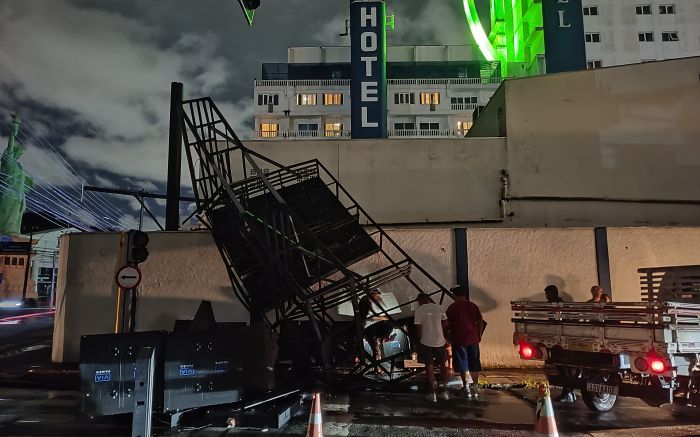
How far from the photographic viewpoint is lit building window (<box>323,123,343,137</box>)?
203 ft

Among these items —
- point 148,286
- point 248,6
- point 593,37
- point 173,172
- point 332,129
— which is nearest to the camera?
point 248,6

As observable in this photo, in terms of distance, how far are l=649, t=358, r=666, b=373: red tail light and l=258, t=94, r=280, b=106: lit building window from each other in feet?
196

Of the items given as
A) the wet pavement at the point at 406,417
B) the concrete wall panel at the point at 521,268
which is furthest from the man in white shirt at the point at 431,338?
the concrete wall panel at the point at 521,268

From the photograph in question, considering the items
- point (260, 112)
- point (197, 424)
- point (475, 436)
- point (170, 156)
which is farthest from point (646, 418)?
point (260, 112)

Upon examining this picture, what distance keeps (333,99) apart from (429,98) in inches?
458

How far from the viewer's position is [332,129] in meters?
62.2

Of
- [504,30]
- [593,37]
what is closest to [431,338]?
[504,30]

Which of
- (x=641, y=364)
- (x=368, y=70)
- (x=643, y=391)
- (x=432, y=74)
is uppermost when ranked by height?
(x=432, y=74)

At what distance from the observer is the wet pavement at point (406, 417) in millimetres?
6277

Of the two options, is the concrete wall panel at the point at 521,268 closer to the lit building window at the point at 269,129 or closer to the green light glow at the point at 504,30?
the green light glow at the point at 504,30

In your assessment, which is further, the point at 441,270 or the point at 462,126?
the point at 462,126

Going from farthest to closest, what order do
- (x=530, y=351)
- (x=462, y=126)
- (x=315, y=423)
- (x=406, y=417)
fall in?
(x=462, y=126) < (x=530, y=351) < (x=406, y=417) < (x=315, y=423)

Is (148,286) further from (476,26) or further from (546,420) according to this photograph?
(476,26)

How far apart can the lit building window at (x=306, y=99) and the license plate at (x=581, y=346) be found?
2273 inches
